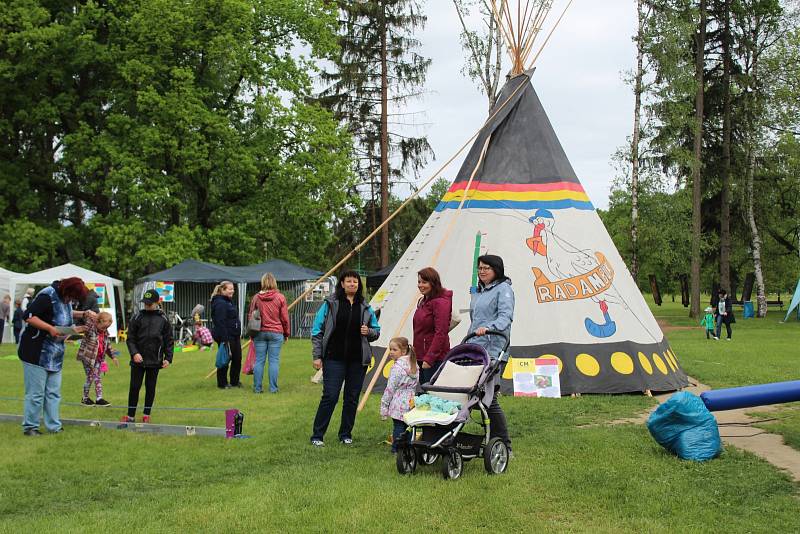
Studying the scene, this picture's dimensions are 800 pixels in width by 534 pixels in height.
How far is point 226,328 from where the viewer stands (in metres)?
11.8

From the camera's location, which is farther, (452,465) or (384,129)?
(384,129)

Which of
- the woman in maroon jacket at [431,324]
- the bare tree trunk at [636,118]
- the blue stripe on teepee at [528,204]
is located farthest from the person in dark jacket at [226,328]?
the bare tree trunk at [636,118]

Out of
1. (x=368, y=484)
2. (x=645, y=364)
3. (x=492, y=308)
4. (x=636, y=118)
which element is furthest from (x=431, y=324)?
(x=636, y=118)

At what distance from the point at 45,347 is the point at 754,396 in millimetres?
6809

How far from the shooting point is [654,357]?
10812 mm

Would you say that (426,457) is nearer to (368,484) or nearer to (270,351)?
(368,484)

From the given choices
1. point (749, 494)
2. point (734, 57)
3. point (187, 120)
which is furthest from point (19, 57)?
point (734, 57)

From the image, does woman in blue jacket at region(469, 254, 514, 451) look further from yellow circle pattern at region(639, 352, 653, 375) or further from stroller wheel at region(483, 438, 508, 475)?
yellow circle pattern at region(639, 352, 653, 375)

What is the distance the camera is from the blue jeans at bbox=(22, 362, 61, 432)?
7891 mm

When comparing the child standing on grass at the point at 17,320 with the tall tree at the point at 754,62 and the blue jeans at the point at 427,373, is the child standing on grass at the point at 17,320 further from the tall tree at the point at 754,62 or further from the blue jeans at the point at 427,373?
the tall tree at the point at 754,62

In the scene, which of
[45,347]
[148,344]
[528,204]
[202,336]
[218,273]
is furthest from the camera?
[218,273]

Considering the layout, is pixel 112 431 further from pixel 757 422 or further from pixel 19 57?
pixel 19 57

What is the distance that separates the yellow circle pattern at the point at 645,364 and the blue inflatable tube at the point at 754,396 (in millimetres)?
3943

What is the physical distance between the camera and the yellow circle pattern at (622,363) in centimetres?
1040
